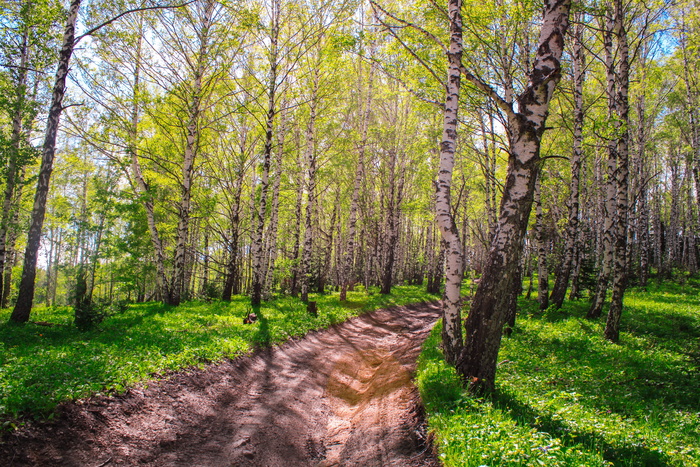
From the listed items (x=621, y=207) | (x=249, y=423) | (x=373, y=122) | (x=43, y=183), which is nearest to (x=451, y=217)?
(x=249, y=423)

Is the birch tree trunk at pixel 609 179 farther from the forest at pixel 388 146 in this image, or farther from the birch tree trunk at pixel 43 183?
the birch tree trunk at pixel 43 183

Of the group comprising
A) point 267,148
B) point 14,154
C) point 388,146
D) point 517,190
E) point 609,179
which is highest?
point 388,146

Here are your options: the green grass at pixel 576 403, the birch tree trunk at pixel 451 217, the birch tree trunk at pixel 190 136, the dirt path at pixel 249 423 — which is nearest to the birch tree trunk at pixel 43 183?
the birch tree trunk at pixel 190 136

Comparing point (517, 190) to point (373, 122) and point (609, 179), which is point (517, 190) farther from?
point (373, 122)

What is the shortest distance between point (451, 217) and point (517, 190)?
2.24 meters

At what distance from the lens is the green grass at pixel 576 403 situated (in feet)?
12.2

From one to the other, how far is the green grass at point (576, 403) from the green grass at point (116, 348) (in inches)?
189

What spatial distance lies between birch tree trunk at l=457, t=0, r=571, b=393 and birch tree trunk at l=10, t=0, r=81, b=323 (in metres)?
11.5

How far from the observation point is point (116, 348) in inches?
274

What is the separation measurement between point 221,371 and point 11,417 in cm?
358

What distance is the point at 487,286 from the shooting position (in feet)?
18.4

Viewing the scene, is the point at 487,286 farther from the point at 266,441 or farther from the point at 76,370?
the point at 76,370

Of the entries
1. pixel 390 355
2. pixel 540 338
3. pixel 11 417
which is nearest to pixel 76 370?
pixel 11 417

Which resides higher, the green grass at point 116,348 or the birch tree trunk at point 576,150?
the birch tree trunk at point 576,150
